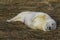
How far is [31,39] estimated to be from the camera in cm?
400

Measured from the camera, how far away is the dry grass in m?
4.07

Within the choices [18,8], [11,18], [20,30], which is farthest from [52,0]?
[20,30]

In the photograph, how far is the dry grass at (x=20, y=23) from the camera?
4.07 meters

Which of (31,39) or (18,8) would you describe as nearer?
(31,39)

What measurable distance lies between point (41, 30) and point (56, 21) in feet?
1.47

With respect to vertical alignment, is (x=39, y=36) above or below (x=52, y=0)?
below

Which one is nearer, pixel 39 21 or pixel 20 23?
pixel 39 21

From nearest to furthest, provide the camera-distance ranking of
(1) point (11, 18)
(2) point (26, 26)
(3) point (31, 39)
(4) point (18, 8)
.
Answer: (3) point (31, 39) → (2) point (26, 26) → (1) point (11, 18) → (4) point (18, 8)

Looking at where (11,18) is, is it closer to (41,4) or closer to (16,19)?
(16,19)

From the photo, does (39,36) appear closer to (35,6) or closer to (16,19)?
(16,19)

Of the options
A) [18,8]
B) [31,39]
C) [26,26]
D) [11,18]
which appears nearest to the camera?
[31,39]

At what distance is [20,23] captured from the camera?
177 inches

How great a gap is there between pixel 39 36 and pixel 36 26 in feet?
0.66

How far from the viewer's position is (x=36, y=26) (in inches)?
166
